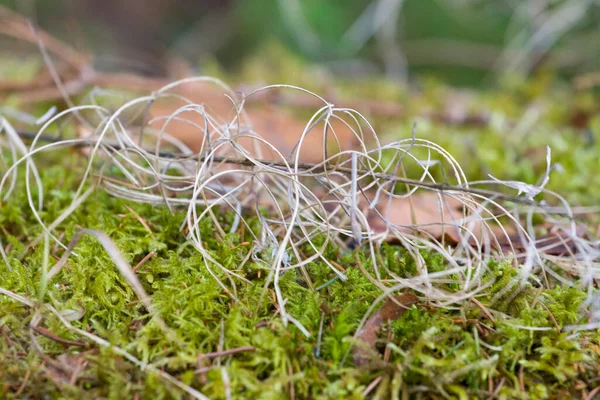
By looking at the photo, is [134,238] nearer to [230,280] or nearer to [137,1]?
[230,280]

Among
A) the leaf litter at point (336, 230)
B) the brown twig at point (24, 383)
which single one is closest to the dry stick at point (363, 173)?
the leaf litter at point (336, 230)

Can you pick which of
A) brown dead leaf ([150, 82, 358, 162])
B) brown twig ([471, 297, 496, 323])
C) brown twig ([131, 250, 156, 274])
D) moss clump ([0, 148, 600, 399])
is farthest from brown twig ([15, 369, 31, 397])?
brown dead leaf ([150, 82, 358, 162])

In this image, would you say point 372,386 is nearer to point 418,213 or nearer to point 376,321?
point 376,321

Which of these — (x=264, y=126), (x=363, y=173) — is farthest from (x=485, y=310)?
(x=264, y=126)

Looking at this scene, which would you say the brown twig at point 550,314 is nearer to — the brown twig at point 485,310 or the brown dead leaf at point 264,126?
the brown twig at point 485,310

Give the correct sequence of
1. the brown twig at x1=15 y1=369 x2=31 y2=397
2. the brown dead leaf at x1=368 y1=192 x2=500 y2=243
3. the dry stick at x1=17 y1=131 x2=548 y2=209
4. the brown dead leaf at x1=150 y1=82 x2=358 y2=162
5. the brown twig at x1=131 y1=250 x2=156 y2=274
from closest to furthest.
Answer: the brown twig at x1=15 y1=369 x2=31 y2=397, the dry stick at x1=17 y1=131 x2=548 y2=209, the brown twig at x1=131 y1=250 x2=156 y2=274, the brown dead leaf at x1=368 y1=192 x2=500 y2=243, the brown dead leaf at x1=150 y1=82 x2=358 y2=162

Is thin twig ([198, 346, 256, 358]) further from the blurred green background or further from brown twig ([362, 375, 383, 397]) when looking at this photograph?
the blurred green background

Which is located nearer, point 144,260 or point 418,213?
point 144,260

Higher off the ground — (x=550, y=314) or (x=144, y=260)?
(x=144, y=260)
